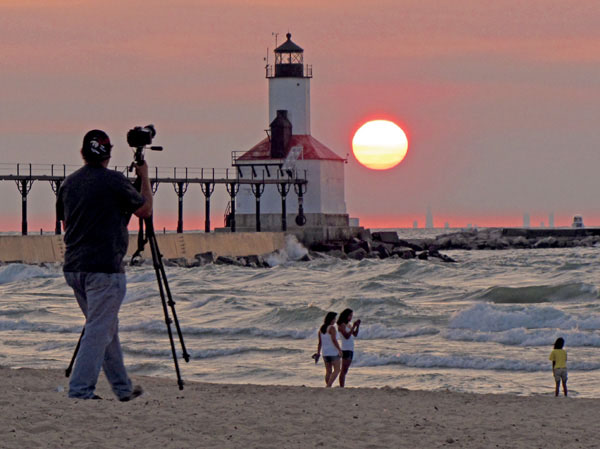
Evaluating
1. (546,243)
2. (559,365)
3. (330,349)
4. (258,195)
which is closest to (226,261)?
(258,195)

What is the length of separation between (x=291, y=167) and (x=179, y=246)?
13751 mm

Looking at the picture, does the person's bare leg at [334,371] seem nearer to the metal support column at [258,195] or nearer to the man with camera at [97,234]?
the man with camera at [97,234]

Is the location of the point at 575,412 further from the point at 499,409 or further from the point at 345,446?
the point at 345,446

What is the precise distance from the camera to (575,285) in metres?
33.6

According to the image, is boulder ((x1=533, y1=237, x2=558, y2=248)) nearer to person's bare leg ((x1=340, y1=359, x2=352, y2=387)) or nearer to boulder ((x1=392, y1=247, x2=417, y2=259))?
boulder ((x1=392, y1=247, x2=417, y2=259))

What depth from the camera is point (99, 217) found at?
685cm

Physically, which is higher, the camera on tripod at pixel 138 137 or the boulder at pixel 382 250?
the camera on tripod at pixel 138 137

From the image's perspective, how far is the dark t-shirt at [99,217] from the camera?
22.4ft

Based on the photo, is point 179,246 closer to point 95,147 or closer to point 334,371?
point 334,371

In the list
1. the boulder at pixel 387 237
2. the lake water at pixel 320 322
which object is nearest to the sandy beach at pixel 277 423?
the lake water at pixel 320 322

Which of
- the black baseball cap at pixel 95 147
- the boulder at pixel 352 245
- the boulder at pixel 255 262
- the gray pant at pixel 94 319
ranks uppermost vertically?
the black baseball cap at pixel 95 147

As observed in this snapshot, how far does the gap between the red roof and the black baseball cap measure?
184 feet

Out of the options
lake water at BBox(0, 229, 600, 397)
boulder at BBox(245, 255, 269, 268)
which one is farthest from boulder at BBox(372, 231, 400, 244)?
lake water at BBox(0, 229, 600, 397)

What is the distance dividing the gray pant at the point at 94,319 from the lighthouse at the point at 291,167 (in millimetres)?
54410
